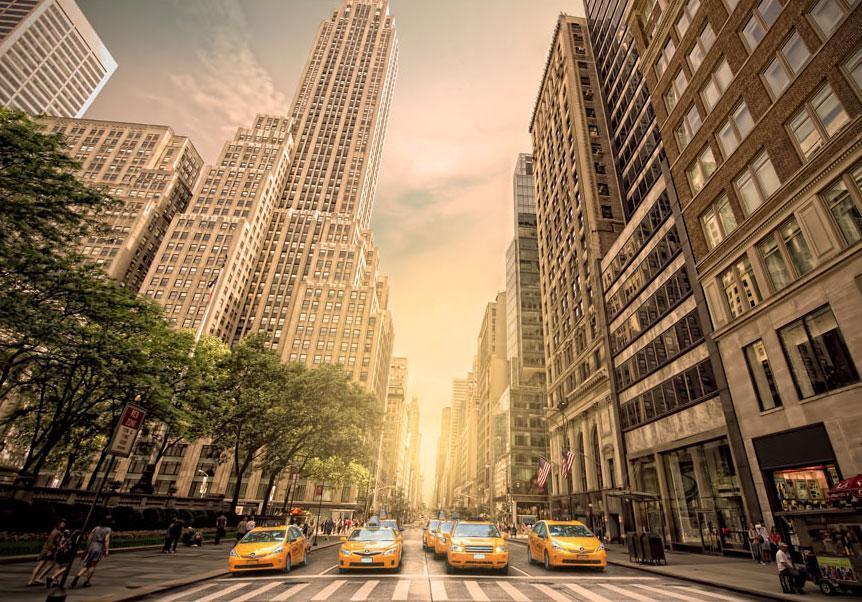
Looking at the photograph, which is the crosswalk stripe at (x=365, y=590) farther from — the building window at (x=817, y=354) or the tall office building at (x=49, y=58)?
the tall office building at (x=49, y=58)

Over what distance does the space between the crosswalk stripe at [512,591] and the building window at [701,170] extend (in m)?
→ 24.2

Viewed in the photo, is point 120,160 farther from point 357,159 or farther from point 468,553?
point 468,553

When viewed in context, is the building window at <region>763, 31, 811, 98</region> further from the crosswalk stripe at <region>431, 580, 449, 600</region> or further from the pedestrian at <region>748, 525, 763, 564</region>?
the crosswalk stripe at <region>431, 580, 449, 600</region>

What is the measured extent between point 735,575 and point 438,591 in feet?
36.6

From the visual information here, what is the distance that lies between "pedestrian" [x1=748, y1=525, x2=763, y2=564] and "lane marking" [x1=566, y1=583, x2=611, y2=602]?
12.4 m

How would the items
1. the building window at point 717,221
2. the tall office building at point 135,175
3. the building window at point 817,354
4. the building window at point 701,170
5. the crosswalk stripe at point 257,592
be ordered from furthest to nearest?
the tall office building at point 135,175
the building window at point 701,170
the building window at point 717,221
the building window at point 817,354
the crosswalk stripe at point 257,592

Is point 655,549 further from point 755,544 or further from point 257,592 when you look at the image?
point 257,592

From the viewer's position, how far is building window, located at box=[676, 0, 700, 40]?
25859mm

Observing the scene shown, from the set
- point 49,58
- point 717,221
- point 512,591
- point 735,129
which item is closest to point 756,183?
point 717,221

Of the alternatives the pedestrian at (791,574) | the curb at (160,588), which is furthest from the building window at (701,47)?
the curb at (160,588)

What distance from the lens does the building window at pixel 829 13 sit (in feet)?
52.5

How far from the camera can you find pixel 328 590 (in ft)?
35.3

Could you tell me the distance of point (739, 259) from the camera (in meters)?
21.6

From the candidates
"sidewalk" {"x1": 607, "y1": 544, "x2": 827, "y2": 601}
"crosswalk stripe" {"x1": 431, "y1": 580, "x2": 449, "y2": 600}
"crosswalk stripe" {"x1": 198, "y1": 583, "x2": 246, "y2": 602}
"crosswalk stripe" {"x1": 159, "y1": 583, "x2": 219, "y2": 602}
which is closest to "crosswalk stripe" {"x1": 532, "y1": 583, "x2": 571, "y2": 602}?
"crosswalk stripe" {"x1": 431, "y1": 580, "x2": 449, "y2": 600}
